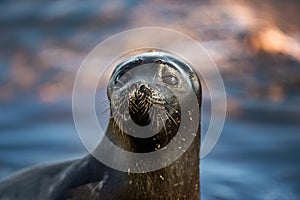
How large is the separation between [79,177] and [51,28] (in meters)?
4.68

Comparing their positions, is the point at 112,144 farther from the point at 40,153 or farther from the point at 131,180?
the point at 40,153

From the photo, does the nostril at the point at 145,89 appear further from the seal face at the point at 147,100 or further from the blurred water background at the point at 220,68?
the blurred water background at the point at 220,68

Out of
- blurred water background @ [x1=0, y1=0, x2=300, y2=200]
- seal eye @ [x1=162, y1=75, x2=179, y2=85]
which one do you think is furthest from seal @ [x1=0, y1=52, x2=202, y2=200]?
blurred water background @ [x1=0, y1=0, x2=300, y2=200]

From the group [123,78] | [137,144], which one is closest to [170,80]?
[123,78]

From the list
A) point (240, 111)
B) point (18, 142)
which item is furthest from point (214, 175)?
point (18, 142)

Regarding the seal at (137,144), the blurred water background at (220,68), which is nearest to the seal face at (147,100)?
the seal at (137,144)

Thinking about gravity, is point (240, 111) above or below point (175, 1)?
below

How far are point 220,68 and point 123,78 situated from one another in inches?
168

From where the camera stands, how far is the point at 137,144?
22.4 ft

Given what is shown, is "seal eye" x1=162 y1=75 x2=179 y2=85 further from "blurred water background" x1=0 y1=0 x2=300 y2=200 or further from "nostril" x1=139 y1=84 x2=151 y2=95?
"blurred water background" x1=0 y1=0 x2=300 y2=200

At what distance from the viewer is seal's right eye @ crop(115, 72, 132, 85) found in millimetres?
6621

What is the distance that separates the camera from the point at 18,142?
9.99 metres

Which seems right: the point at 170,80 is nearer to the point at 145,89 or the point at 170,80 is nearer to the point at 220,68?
the point at 145,89

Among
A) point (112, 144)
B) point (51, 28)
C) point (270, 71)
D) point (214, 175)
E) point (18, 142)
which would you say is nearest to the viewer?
point (112, 144)
